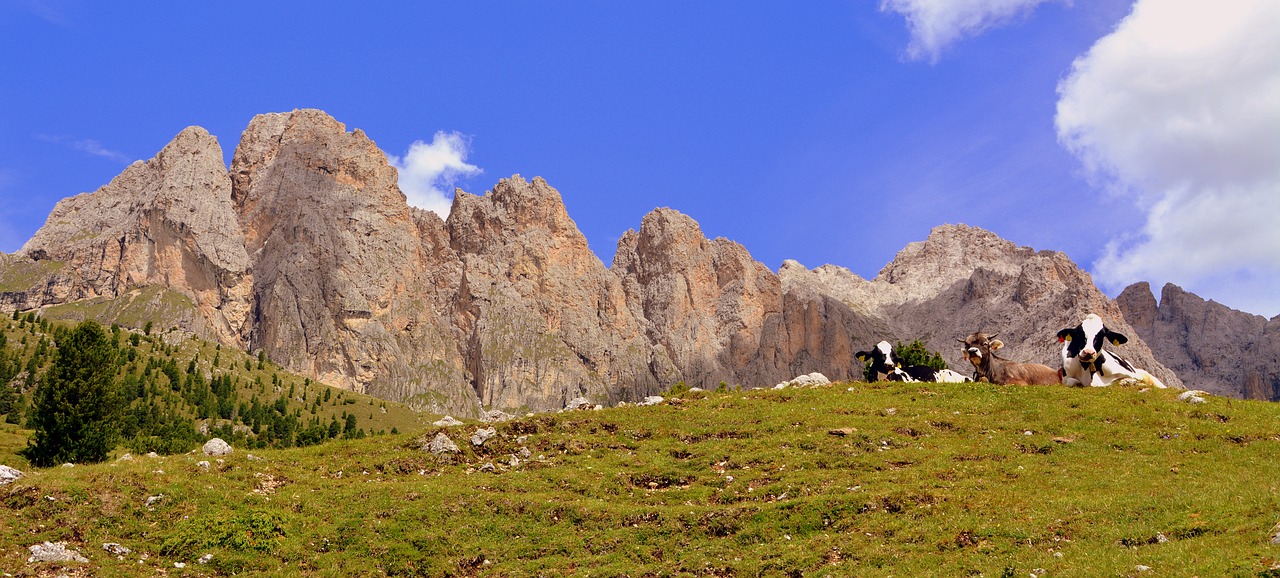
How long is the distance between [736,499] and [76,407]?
109 feet

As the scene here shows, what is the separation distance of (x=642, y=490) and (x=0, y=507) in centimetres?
1718

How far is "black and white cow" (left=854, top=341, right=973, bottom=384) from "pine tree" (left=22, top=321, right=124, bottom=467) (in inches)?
1465

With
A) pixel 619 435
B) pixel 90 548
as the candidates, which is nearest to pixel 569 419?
pixel 619 435

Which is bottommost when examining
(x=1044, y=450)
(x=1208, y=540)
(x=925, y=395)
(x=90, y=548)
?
(x=90, y=548)

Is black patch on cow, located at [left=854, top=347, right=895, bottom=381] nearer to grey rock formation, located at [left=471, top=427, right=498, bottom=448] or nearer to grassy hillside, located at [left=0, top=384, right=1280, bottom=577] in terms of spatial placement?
grassy hillside, located at [left=0, top=384, right=1280, bottom=577]

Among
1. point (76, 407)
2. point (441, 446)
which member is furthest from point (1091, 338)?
point (76, 407)

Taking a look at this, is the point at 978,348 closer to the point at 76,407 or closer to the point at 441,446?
the point at 441,446

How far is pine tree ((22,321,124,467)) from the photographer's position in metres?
41.6

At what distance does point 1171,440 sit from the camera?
2759 cm

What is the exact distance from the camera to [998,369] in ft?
131

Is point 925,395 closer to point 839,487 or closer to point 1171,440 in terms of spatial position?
point 1171,440

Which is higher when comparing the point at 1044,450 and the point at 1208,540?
the point at 1044,450

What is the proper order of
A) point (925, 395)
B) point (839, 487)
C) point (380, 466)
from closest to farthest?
point (839, 487) → point (380, 466) → point (925, 395)

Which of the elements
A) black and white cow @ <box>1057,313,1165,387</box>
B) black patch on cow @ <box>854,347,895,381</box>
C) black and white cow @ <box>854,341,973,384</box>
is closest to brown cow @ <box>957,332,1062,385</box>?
black and white cow @ <box>1057,313,1165,387</box>
